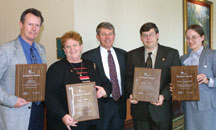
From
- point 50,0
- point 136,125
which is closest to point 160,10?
point 50,0

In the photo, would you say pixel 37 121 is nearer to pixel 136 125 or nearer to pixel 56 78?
pixel 56 78

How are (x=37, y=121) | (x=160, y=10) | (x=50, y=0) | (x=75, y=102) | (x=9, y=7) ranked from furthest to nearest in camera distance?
1. (x=160, y=10)
2. (x=9, y=7)
3. (x=50, y=0)
4. (x=37, y=121)
5. (x=75, y=102)

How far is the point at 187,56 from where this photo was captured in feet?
8.80

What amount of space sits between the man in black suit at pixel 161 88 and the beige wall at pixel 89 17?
152 cm

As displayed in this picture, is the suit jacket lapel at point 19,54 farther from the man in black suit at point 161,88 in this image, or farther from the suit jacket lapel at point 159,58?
the suit jacket lapel at point 159,58

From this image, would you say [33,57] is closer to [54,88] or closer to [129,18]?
[54,88]

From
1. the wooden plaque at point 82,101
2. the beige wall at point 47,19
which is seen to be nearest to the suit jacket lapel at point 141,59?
the wooden plaque at point 82,101

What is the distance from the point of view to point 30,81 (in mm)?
1929

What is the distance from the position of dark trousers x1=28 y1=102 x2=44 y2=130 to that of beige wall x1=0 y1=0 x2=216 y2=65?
5.79ft

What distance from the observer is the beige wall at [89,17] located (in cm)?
366

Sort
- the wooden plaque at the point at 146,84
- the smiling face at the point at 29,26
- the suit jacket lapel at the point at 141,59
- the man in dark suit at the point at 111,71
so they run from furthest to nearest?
the man in dark suit at the point at 111,71 < the suit jacket lapel at the point at 141,59 < the wooden plaque at the point at 146,84 < the smiling face at the point at 29,26

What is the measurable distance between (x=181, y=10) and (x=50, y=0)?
3967mm

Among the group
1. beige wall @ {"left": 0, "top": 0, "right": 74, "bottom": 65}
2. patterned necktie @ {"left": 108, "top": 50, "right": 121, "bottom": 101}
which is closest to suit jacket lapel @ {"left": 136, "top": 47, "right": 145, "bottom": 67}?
patterned necktie @ {"left": 108, "top": 50, "right": 121, "bottom": 101}

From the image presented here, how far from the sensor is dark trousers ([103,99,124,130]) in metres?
2.57
